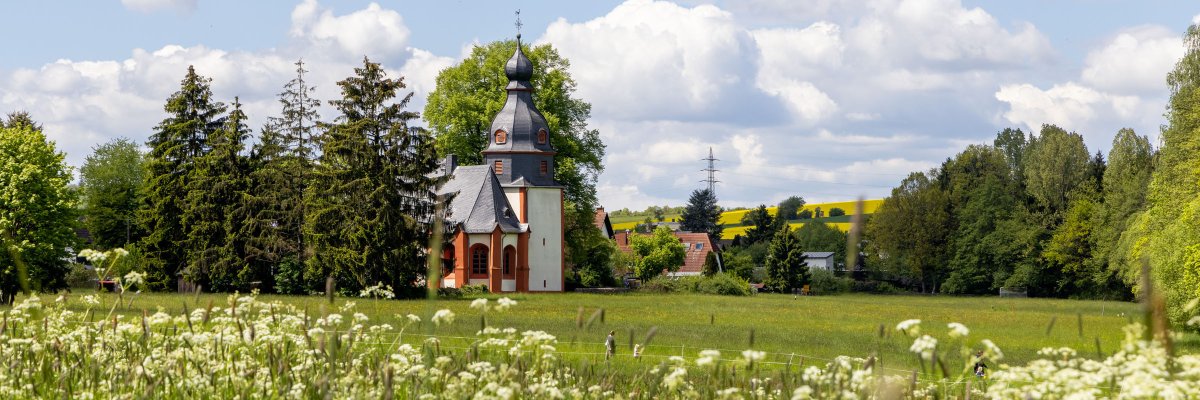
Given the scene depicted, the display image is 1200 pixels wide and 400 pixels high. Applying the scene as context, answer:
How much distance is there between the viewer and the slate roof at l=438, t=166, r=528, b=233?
62688mm

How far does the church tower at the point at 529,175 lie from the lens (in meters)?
62.7

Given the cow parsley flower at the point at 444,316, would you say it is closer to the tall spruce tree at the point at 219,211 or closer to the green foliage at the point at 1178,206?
the green foliage at the point at 1178,206

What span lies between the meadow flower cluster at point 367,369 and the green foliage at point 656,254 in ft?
242

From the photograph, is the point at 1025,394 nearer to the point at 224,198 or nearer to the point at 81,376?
the point at 81,376

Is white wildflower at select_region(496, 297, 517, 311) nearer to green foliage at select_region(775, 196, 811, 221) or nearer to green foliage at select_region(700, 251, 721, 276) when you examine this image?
green foliage at select_region(700, 251, 721, 276)

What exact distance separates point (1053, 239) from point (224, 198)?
168 ft

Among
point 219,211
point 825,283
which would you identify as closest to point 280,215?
point 219,211

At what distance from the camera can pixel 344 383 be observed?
6.96m

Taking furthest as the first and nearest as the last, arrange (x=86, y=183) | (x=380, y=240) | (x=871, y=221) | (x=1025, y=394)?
1. (x=871, y=221)
2. (x=86, y=183)
3. (x=380, y=240)
4. (x=1025, y=394)

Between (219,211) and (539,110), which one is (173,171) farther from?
(539,110)

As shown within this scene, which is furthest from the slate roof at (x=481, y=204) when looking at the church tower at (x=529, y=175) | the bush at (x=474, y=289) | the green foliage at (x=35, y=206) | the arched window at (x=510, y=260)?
the green foliage at (x=35, y=206)

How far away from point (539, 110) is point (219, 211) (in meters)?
18.3

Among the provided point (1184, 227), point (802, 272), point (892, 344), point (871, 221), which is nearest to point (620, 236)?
point (871, 221)

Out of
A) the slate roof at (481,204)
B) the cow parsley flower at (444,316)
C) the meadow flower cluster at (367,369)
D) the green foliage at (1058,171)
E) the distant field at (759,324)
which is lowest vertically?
the distant field at (759,324)
